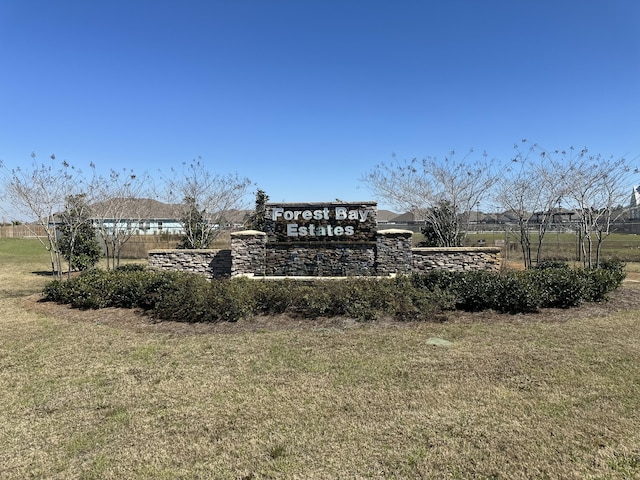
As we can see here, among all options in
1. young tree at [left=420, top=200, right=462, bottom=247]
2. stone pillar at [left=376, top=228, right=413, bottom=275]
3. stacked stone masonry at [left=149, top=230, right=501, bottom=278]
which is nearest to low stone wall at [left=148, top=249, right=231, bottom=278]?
stacked stone masonry at [left=149, top=230, right=501, bottom=278]

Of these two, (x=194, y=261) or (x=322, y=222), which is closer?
(x=322, y=222)

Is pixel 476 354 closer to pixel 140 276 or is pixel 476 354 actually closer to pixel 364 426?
pixel 364 426

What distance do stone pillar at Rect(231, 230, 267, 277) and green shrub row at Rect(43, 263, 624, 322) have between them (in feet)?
8.78

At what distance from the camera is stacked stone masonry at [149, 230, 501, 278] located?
1061cm

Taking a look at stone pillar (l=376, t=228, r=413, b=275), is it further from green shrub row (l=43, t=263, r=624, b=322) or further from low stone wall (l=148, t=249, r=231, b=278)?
low stone wall (l=148, t=249, r=231, b=278)

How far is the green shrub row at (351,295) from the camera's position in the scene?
6707mm

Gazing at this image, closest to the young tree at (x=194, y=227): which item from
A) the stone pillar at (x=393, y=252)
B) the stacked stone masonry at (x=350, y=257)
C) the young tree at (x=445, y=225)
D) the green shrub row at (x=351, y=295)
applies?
the stacked stone masonry at (x=350, y=257)

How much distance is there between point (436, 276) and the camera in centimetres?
771

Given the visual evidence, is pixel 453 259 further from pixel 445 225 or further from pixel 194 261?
pixel 194 261

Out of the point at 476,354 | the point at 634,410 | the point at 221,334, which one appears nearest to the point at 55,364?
the point at 221,334

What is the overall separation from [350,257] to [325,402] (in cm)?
722

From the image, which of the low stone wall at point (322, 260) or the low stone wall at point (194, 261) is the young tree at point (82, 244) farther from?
the low stone wall at point (322, 260)

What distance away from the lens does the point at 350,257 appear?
10648mm

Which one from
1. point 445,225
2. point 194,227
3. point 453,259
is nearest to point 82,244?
point 194,227
